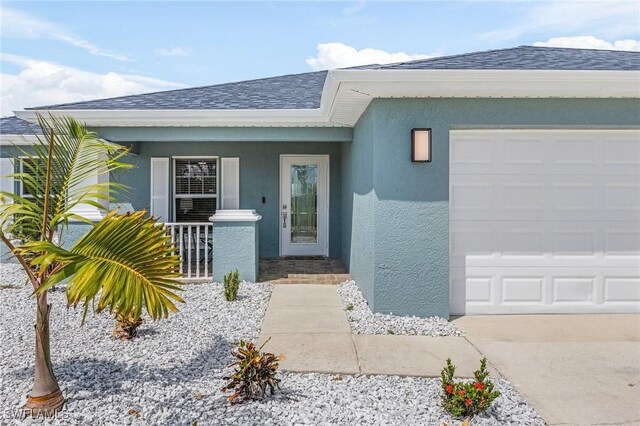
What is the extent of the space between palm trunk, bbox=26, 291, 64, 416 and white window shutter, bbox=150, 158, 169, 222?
6.30m

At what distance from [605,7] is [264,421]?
7998 mm

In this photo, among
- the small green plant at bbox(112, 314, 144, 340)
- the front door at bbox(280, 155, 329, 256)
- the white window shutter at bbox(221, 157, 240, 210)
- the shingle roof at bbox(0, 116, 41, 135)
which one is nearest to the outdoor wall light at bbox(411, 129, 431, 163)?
the small green plant at bbox(112, 314, 144, 340)

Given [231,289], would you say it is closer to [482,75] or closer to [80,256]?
[80,256]

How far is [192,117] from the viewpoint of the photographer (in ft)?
22.2

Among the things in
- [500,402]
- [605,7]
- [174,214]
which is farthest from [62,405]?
[605,7]

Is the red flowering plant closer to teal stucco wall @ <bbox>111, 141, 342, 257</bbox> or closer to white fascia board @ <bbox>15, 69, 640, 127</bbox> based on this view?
white fascia board @ <bbox>15, 69, 640, 127</bbox>

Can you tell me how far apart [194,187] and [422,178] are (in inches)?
226

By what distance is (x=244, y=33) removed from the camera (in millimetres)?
8742

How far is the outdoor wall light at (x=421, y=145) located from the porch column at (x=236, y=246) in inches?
119

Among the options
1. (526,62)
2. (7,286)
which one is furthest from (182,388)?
(7,286)

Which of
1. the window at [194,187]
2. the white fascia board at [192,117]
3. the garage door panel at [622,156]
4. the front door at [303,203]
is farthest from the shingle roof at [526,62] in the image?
the window at [194,187]

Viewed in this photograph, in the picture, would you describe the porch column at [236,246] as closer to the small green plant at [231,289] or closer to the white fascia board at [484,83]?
the small green plant at [231,289]

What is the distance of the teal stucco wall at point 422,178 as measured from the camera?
487 centimetres

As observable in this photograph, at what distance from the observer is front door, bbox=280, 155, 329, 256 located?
912 centimetres
